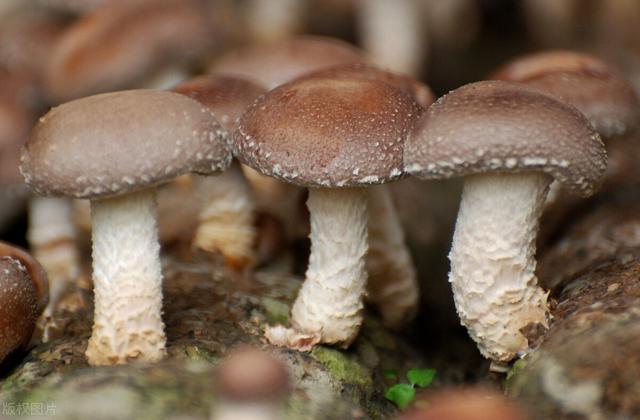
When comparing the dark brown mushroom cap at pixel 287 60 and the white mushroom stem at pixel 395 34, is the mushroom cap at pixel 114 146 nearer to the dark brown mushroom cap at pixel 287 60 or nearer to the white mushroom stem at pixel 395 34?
the dark brown mushroom cap at pixel 287 60

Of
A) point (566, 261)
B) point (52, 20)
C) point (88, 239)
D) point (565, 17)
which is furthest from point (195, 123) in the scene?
point (565, 17)

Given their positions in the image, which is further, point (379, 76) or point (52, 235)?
point (52, 235)

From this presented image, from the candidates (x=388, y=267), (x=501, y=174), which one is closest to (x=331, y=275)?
(x=388, y=267)

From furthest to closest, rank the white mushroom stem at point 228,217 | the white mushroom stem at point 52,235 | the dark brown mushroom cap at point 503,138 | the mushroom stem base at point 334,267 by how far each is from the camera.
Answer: the white mushroom stem at point 52,235, the white mushroom stem at point 228,217, the mushroom stem base at point 334,267, the dark brown mushroom cap at point 503,138

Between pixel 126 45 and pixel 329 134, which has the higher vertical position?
pixel 126 45

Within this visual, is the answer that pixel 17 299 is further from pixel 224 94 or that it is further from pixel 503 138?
pixel 503 138

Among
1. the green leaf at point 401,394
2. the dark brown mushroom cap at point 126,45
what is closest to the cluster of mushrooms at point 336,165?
the green leaf at point 401,394

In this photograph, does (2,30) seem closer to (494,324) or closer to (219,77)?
(219,77)

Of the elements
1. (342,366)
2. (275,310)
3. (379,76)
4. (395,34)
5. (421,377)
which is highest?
(379,76)
